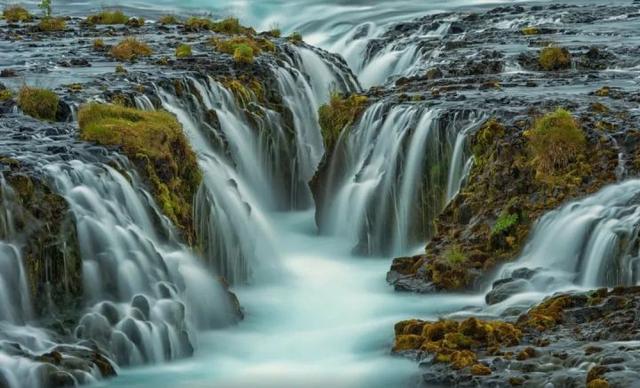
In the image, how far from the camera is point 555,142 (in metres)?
18.7

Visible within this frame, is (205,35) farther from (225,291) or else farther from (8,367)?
(8,367)

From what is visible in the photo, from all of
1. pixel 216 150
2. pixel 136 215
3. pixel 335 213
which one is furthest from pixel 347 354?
pixel 216 150

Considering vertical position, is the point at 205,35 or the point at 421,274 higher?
the point at 205,35

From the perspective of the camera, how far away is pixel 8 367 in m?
12.7

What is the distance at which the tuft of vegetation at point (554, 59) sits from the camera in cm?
2727

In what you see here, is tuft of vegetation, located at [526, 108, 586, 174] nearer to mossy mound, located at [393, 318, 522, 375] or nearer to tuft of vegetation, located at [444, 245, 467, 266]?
tuft of vegetation, located at [444, 245, 467, 266]

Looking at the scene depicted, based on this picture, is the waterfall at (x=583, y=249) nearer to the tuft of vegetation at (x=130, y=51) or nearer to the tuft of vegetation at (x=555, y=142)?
the tuft of vegetation at (x=555, y=142)

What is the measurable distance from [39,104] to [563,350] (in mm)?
11399

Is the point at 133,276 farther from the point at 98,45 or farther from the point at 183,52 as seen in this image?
the point at 98,45

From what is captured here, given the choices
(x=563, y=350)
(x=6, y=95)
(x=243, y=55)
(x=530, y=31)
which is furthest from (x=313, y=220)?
(x=530, y=31)

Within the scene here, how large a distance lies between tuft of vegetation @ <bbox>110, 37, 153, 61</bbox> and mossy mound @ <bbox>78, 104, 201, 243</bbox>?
28.2 feet

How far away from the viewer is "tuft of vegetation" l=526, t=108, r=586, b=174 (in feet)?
61.0

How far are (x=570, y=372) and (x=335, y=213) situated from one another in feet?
34.1

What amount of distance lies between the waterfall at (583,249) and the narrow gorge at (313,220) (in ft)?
0.11
